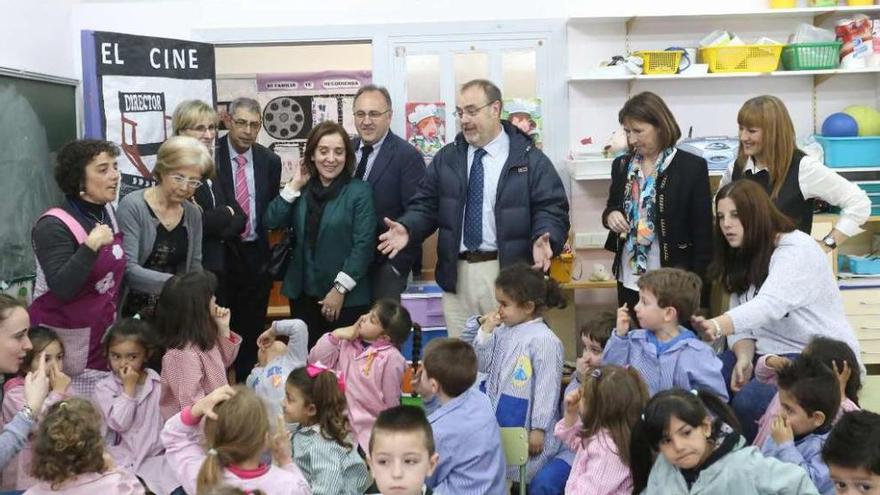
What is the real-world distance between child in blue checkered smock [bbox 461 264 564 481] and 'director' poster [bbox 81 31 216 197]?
189 centimetres

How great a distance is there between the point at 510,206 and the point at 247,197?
1265 millimetres

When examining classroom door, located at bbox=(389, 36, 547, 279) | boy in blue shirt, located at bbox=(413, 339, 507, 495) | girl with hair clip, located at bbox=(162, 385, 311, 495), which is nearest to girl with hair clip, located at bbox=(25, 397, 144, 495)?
girl with hair clip, located at bbox=(162, 385, 311, 495)

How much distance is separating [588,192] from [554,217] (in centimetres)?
149

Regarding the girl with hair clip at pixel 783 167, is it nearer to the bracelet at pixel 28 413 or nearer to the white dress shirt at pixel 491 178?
the white dress shirt at pixel 491 178

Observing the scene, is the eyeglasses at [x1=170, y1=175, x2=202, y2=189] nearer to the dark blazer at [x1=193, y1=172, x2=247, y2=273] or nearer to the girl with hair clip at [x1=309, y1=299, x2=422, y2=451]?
the dark blazer at [x1=193, y1=172, x2=247, y2=273]

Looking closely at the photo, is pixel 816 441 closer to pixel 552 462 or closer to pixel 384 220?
pixel 552 462

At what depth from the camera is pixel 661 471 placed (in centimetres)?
282

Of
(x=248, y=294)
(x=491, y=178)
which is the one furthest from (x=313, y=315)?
(x=491, y=178)

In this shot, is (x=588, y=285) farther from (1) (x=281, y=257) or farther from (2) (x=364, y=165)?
(1) (x=281, y=257)

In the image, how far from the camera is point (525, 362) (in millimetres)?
3607

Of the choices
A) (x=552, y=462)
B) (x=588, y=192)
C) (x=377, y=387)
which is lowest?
(x=552, y=462)

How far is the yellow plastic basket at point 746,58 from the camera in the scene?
527cm

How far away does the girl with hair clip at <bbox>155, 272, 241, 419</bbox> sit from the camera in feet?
11.7

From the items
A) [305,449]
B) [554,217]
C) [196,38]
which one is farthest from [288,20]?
[305,449]
